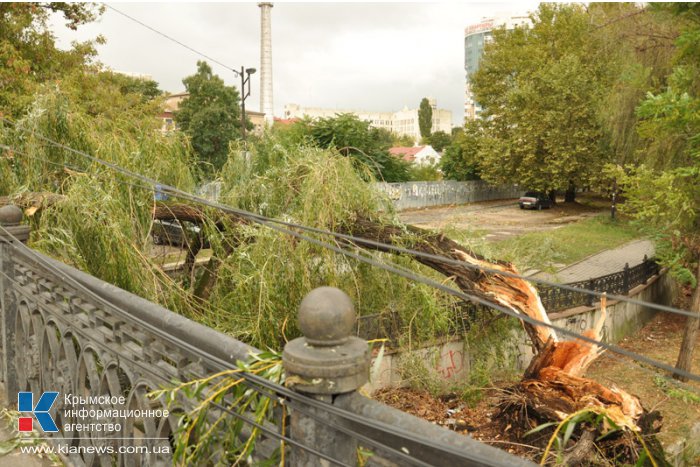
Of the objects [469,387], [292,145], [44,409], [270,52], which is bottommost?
[469,387]

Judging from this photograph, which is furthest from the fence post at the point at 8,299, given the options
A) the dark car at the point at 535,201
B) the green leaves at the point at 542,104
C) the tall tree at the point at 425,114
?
the tall tree at the point at 425,114

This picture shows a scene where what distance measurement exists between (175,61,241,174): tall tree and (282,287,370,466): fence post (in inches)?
1435

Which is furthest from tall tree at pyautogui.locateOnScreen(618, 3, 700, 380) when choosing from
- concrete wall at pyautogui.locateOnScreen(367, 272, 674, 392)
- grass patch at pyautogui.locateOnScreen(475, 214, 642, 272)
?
concrete wall at pyautogui.locateOnScreen(367, 272, 674, 392)

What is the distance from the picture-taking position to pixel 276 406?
5.84 feet

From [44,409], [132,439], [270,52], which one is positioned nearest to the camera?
[132,439]

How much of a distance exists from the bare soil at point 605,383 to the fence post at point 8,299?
13.5 ft

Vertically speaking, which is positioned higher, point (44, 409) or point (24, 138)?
point (24, 138)

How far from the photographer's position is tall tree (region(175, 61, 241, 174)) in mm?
37594

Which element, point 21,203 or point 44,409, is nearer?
point 44,409

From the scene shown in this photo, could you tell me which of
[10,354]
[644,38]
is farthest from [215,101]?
[10,354]

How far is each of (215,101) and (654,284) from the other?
102 feet

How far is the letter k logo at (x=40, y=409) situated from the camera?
10.7 feet

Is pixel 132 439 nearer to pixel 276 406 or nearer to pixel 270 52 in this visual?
pixel 276 406

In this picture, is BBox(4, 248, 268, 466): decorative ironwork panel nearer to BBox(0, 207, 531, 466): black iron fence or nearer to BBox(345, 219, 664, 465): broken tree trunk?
BBox(0, 207, 531, 466): black iron fence
